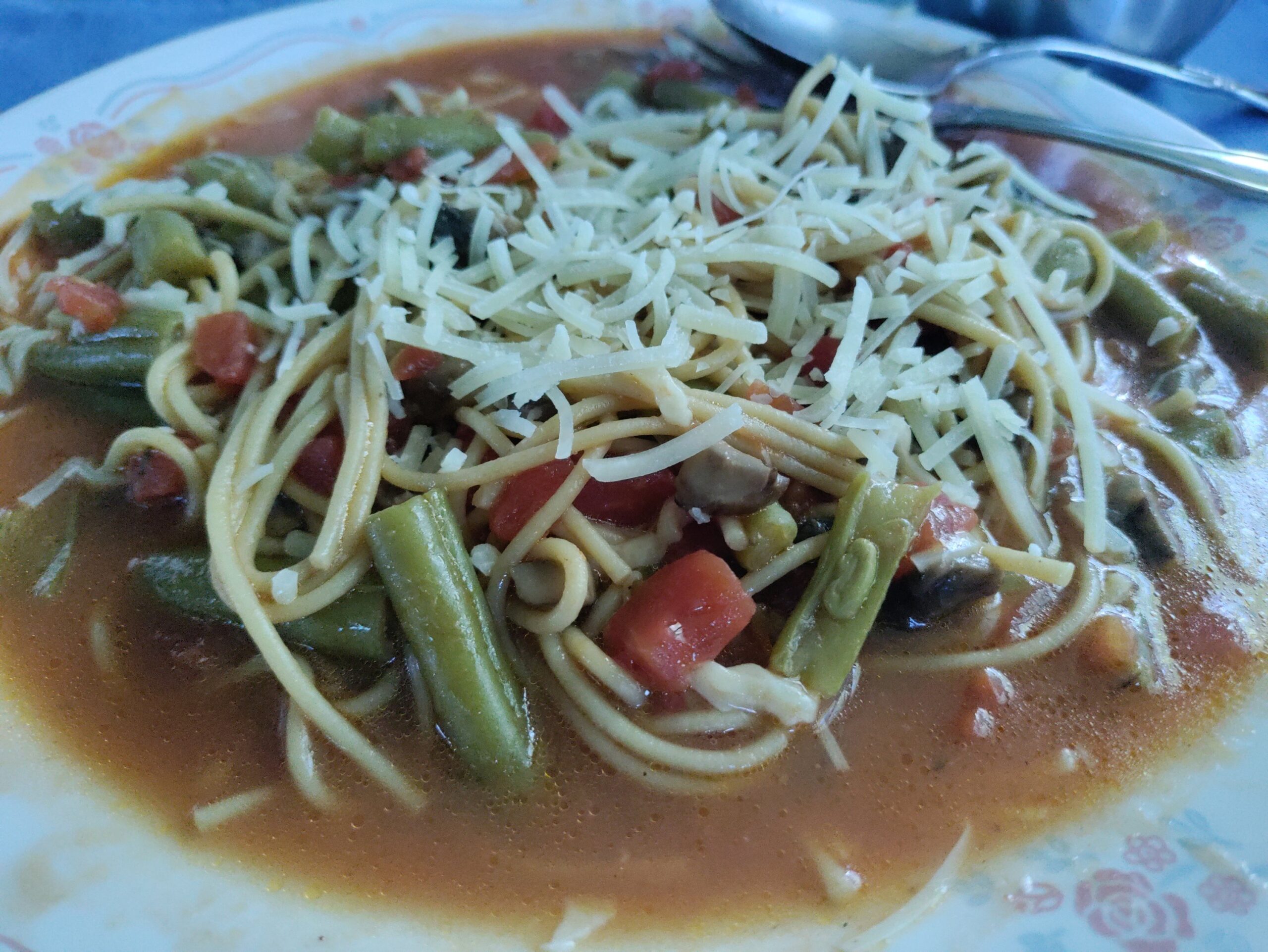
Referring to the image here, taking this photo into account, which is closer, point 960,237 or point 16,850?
point 16,850

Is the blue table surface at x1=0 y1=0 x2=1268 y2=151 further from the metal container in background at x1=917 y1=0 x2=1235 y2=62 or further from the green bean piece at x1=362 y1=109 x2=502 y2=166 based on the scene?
the green bean piece at x1=362 y1=109 x2=502 y2=166

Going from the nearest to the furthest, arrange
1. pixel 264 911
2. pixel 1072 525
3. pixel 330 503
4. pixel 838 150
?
pixel 264 911
pixel 330 503
pixel 1072 525
pixel 838 150

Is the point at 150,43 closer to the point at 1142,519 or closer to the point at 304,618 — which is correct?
the point at 304,618

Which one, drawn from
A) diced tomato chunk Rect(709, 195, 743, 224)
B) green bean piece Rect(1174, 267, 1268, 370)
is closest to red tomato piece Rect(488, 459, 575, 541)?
diced tomato chunk Rect(709, 195, 743, 224)

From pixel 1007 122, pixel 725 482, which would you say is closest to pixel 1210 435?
pixel 1007 122

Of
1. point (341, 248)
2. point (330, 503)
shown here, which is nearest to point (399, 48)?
point (341, 248)

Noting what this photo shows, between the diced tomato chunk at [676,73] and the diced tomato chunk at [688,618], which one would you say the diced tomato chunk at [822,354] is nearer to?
the diced tomato chunk at [688,618]

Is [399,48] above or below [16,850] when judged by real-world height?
above

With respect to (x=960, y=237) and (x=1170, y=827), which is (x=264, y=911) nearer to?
(x=1170, y=827)
